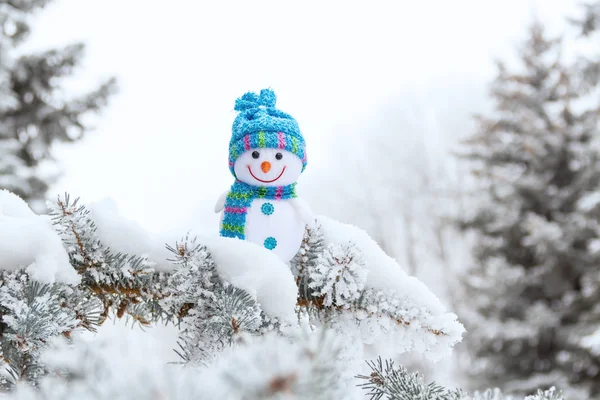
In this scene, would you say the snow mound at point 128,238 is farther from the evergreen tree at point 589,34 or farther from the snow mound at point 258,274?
the evergreen tree at point 589,34

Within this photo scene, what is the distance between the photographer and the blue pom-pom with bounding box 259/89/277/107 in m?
1.22

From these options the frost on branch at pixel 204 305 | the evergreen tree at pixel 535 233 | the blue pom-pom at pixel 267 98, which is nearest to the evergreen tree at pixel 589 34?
the evergreen tree at pixel 535 233

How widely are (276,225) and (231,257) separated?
0.36 meters

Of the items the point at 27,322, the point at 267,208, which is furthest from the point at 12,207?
the point at 267,208

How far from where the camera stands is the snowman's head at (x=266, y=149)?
1125 mm

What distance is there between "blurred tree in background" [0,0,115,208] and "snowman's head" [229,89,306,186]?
13.0ft

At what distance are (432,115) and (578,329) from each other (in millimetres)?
7323

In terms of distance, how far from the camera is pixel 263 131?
3.71 ft

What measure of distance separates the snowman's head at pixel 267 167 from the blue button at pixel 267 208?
56mm

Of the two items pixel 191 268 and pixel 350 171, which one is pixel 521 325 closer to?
pixel 191 268

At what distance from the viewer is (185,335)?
710mm

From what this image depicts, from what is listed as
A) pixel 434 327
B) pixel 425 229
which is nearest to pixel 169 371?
pixel 434 327

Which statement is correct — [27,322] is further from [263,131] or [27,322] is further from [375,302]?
[263,131]

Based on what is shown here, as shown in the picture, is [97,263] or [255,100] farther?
[255,100]
